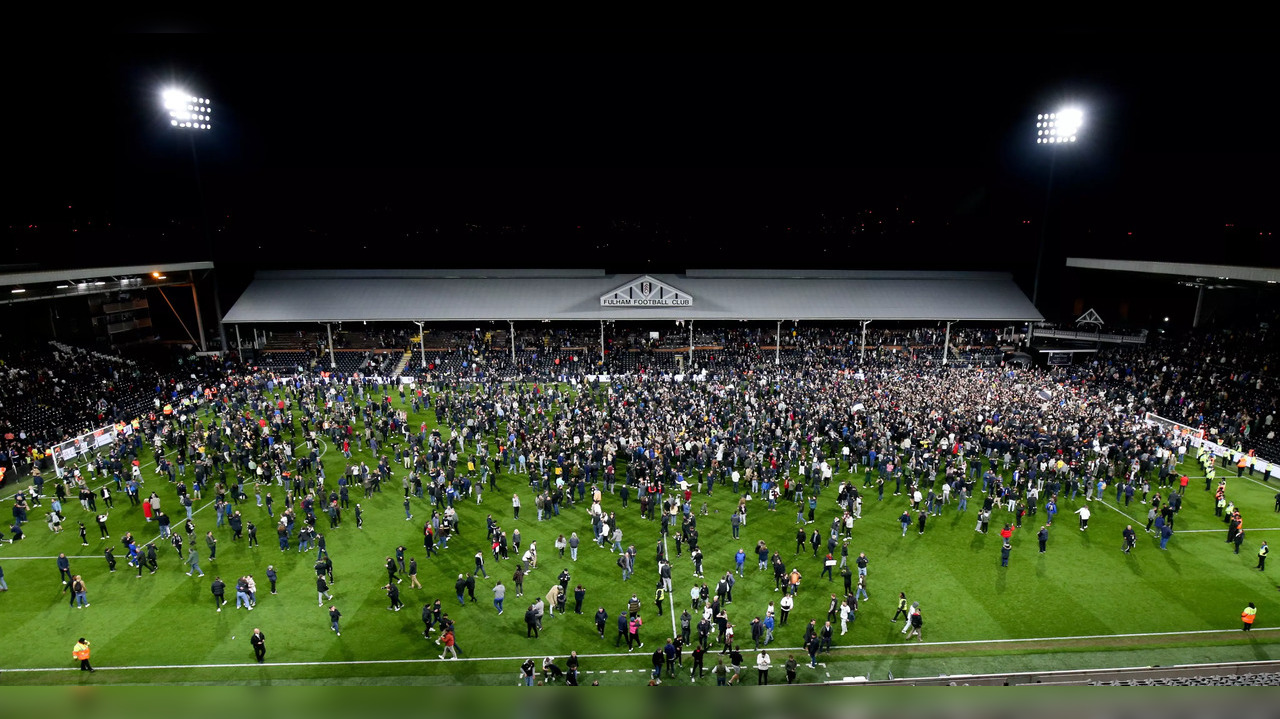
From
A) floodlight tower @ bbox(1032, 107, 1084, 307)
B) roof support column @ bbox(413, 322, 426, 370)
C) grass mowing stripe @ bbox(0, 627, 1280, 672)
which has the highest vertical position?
floodlight tower @ bbox(1032, 107, 1084, 307)

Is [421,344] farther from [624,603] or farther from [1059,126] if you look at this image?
[1059,126]

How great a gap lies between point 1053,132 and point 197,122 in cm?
5893

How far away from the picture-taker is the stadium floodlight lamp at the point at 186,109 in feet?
139

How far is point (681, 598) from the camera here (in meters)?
18.2

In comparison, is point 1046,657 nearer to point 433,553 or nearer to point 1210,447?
point 433,553

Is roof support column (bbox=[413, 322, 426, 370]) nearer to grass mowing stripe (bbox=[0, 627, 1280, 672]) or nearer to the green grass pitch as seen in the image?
the green grass pitch

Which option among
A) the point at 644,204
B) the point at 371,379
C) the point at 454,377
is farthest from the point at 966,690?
the point at 644,204

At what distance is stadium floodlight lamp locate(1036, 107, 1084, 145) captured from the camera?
44562 millimetres

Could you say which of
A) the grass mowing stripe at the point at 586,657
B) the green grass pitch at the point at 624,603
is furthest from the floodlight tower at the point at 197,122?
the grass mowing stripe at the point at 586,657

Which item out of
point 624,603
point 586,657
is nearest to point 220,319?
point 624,603

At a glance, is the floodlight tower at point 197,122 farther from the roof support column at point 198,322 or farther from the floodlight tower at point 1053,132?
the floodlight tower at point 1053,132

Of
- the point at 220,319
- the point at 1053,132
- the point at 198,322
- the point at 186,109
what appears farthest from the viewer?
the point at 220,319

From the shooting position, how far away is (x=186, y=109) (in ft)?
141

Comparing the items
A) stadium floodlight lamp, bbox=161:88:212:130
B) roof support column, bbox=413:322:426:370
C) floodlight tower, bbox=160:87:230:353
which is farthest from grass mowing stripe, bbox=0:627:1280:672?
stadium floodlight lamp, bbox=161:88:212:130
